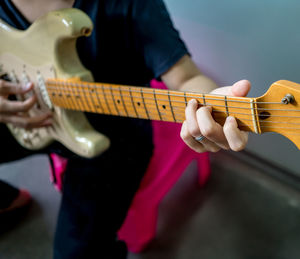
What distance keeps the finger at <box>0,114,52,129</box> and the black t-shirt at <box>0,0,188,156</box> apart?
0.11 metres

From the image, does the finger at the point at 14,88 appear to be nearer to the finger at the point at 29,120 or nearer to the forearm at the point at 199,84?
the finger at the point at 29,120

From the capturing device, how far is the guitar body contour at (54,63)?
1.92ft

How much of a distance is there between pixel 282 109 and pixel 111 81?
462 millimetres

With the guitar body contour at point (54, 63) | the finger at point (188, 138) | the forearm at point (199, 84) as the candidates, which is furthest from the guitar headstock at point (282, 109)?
the guitar body contour at point (54, 63)

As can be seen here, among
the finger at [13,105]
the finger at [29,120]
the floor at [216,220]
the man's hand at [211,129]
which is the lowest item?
the floor at [216,220]

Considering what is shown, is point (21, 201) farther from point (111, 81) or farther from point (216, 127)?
point (216, 127)

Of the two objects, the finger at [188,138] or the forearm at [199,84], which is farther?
the forearm at [199,84]

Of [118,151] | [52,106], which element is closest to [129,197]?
[118,151]

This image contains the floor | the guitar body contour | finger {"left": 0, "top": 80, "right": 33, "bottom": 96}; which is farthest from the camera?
the floor

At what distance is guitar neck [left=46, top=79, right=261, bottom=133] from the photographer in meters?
0.38

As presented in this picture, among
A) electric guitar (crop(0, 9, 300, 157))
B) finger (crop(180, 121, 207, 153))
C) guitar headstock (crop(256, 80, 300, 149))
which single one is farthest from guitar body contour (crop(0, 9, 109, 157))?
guitar headstock (crop(256, 80, 300, 149))

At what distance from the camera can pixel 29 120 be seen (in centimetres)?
71

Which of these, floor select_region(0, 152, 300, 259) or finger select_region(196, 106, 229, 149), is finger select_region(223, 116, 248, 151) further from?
floor select_region(0, 152, 300, 259)

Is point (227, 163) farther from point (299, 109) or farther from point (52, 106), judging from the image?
point (299, 109)
